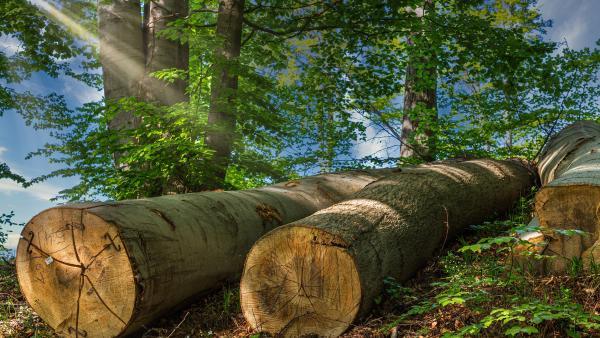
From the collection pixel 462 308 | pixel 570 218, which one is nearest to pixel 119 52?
pixel 462 308

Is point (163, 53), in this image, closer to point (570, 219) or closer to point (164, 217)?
point (164, 217)

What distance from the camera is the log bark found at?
3.32 meters

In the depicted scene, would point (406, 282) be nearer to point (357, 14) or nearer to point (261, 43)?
point (357, 14)

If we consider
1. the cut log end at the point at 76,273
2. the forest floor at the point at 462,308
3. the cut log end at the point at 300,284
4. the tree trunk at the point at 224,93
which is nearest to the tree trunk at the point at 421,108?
the tree trunk at the point at 224,93

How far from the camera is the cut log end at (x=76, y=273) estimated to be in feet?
11.7

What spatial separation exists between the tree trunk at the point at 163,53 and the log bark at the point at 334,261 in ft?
16.0

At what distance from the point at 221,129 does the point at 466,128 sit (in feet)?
16.9

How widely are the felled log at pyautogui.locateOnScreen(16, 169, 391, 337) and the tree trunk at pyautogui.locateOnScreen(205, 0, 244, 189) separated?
6.40 ft

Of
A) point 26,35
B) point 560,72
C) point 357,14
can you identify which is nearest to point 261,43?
point 357,14

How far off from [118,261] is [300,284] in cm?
148

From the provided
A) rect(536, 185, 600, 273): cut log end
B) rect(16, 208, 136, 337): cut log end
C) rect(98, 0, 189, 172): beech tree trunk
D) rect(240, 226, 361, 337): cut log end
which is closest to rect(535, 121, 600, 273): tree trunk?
rect(536, 185, 600, 273): cut log end

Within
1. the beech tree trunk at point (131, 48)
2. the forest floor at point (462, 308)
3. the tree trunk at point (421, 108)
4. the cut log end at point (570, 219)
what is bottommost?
the forest floor at point (462, 308)

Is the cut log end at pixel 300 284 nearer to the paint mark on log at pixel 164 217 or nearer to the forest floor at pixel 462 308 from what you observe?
the forest floor at pixel 462 308

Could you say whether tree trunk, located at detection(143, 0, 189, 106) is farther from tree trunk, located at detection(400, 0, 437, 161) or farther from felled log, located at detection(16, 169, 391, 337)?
tree trunk, located at detection(400, 0, 437, 161)
